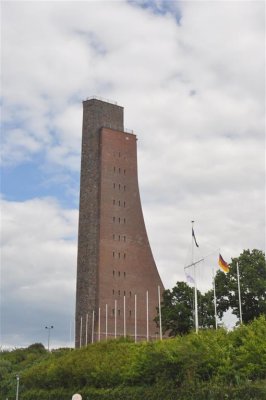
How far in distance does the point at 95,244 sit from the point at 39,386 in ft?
102

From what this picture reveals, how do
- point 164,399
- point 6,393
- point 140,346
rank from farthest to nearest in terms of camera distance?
point 6,393 < point 140,346 < point 164,399

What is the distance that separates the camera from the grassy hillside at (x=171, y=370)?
27.6m

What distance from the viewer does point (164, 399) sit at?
1193 inches

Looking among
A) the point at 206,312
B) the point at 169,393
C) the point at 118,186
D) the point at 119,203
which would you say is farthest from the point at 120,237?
the point at 169,393

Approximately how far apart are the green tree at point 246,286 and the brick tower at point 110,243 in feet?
66.5

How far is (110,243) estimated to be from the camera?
2968 inches

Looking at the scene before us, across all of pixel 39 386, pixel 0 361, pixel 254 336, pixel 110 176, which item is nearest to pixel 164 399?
pixel 254 336

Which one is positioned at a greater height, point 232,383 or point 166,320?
point 166,320

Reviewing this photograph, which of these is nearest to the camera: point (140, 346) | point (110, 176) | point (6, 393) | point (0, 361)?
point (140, 346)

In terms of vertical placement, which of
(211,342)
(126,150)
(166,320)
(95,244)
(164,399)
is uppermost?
(126,150)

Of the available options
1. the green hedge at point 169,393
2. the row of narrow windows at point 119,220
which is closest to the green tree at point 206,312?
the green hedge at point 169,393

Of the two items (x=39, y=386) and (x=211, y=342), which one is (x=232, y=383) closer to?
(x=211, y=342)

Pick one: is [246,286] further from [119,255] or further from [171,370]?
[119,255]

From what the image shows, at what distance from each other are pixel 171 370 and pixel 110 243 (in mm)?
44026
